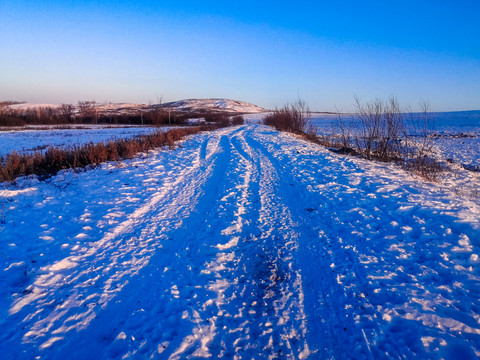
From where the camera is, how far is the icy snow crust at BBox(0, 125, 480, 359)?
9.06 ft

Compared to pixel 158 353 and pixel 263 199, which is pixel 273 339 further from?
pixel 263 199

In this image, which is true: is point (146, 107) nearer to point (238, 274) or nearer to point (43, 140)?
point (43, 140)

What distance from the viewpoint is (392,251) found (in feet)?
14.4

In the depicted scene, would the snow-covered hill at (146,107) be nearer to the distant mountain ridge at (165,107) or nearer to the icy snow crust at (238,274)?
the distant mountain ridge at (165,107)

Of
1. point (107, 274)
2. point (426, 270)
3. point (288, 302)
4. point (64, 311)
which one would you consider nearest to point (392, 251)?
point (426, 270)

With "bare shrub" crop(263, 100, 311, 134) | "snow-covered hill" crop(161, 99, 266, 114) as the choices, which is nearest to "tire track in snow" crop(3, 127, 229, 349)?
"bare shrub" crop(263, 100, 311, 134)

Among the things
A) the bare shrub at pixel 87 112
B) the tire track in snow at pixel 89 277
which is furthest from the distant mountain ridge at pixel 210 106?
the tire track in snow at pixel 89 277

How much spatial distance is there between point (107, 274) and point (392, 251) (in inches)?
183

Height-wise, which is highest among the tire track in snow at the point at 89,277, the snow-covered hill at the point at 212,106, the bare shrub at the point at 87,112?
the snow-covered hill at the point at 212,106

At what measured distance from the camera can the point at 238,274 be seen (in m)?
3.91

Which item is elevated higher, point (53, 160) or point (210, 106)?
point (210, 106)

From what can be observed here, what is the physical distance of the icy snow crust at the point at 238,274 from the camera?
276 cm

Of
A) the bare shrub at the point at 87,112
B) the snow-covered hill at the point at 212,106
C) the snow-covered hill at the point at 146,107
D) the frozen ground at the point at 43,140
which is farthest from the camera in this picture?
the snow-covered hill at the point at 212,106

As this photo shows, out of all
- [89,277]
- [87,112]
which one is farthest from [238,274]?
[87,112]
